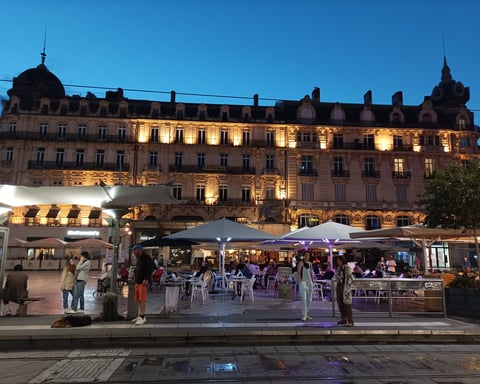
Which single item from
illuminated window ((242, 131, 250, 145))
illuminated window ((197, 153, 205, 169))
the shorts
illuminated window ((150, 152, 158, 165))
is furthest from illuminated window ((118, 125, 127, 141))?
the shorts

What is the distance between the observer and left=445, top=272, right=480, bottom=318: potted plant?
10.3 m

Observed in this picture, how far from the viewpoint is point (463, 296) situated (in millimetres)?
10555

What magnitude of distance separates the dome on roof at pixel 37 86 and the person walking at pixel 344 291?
36.5 metres

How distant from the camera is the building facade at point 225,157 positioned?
34906mm

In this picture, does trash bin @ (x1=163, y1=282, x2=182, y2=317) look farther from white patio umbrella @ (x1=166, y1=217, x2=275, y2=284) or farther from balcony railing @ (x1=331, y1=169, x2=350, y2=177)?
balcony railing @ (x1=331, y1=169, x2=350, y2=177)

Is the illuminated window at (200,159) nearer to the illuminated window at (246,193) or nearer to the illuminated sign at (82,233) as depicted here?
the illuminated window at (246,193)

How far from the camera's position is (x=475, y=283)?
10.9 metres

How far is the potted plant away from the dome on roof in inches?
1471

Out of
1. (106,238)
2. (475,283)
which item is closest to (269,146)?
(106,238)

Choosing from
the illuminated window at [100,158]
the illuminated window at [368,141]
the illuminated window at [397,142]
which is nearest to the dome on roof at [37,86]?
the illuminated window at [100,158]

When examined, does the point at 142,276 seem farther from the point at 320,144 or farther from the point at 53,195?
the point at 320,144

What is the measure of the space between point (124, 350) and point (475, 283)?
9.44 m

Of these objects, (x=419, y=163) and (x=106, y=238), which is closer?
(x=106, y=238)

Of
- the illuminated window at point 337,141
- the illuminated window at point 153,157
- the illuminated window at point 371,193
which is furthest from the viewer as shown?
the illuminated window at point 337,141
